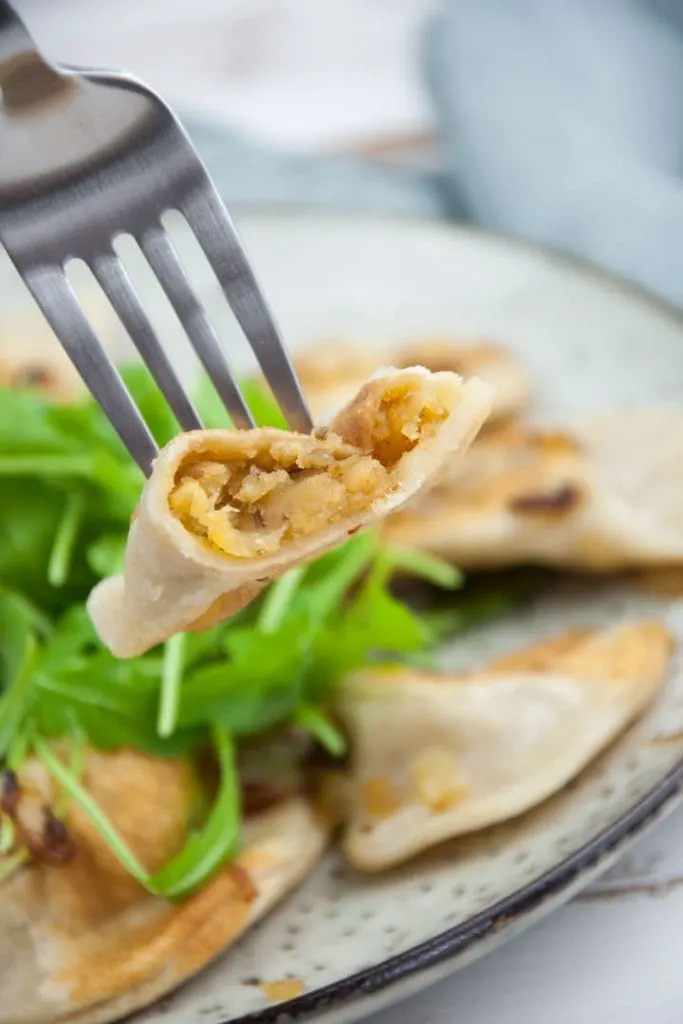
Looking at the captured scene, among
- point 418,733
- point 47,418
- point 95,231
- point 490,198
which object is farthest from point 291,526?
point 490,198

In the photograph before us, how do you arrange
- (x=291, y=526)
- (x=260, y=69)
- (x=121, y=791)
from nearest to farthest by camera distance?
(x=291, y=526), (x=121, y=791), (x=260, y=69)

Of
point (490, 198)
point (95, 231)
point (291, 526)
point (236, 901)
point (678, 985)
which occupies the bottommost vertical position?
point (678, 985)

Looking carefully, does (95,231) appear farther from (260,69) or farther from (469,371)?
(260,69)

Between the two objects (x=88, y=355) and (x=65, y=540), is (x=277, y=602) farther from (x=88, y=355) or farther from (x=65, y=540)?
(x=88, y=355)

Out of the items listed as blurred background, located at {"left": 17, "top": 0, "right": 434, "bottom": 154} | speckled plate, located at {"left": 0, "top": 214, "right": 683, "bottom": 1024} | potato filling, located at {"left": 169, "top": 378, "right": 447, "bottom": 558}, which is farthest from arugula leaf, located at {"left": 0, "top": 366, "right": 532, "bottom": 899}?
blurred background, located at {"left": 17, "top": 0, "right": 434, "bottom": 154}

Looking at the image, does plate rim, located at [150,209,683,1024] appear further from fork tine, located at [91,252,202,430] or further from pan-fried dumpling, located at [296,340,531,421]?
pan-fried dumpling, located at [296,340,531,421]

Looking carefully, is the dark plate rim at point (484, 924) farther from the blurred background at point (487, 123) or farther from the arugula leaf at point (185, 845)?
the blurred background at point (487, 123)
